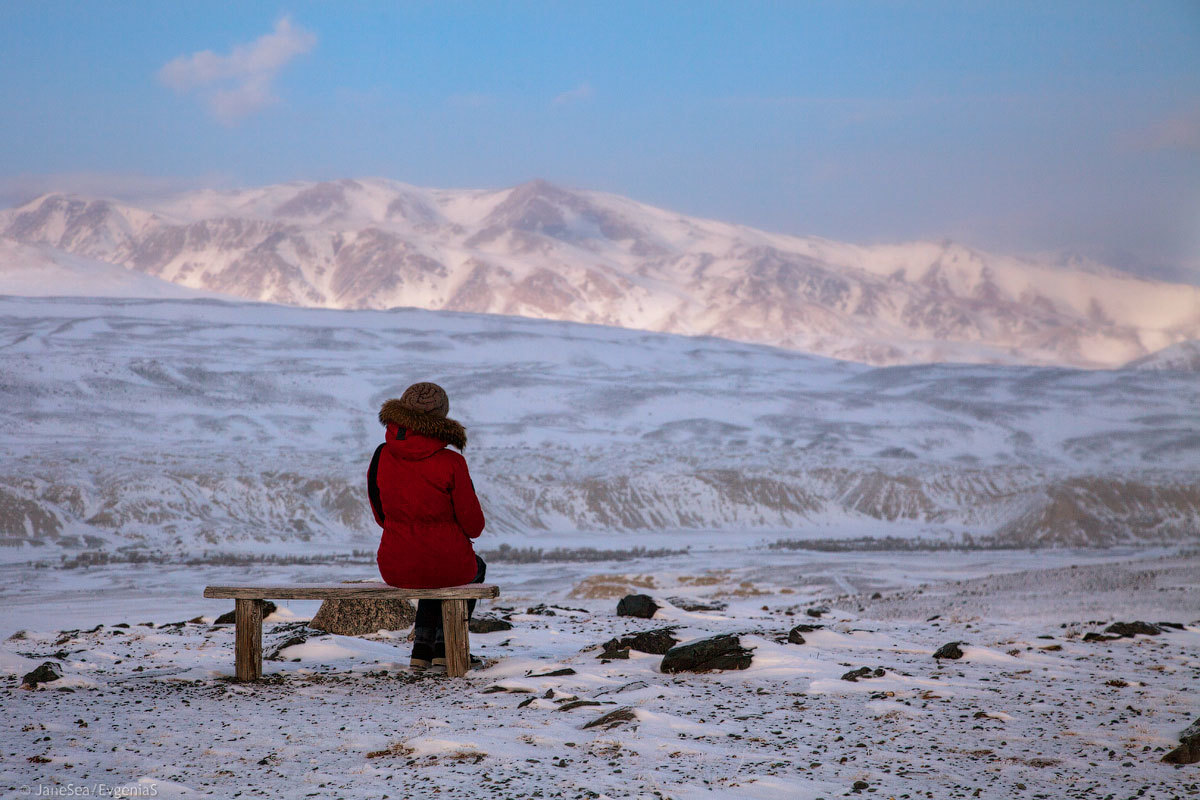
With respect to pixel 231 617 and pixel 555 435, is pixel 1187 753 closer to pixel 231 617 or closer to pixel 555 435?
pixel 231 617

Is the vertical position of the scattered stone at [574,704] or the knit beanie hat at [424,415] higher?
the knit beanie hat at [424,415]

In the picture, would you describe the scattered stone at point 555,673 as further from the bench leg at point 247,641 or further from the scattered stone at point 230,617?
the scattered stone at point 230,617

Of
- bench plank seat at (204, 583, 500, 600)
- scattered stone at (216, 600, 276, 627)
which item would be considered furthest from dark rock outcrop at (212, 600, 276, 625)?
bench plank seat at (204, 583, 500, 600)

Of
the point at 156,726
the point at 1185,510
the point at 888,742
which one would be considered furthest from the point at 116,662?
the point at 1185,510

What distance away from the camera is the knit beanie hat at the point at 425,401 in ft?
22.1

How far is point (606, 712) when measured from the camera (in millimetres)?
5754

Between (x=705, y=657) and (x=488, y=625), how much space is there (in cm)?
267

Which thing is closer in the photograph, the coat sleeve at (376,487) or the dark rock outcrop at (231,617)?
the coat sleeve at (376,487)

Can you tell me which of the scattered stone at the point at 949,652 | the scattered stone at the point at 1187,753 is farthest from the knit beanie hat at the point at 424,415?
the scattered stone at the point at 1187,753

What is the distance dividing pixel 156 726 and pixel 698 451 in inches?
2094

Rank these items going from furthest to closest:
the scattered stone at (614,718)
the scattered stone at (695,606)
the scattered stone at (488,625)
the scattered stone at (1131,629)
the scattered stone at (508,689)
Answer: the scattered stone at (695,606), the scattered stone at (488,625), the scattered stone at (1131,629), the scattered stone at (508,689), the scattered stone at (614,718)

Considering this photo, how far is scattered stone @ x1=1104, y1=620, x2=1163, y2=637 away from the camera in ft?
29.4

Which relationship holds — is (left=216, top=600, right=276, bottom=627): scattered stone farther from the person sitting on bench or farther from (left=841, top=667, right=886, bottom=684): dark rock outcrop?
(left=841, top=667, right=886, bottom=684): dark rock outcrop

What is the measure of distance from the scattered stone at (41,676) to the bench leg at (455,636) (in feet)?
7.27
